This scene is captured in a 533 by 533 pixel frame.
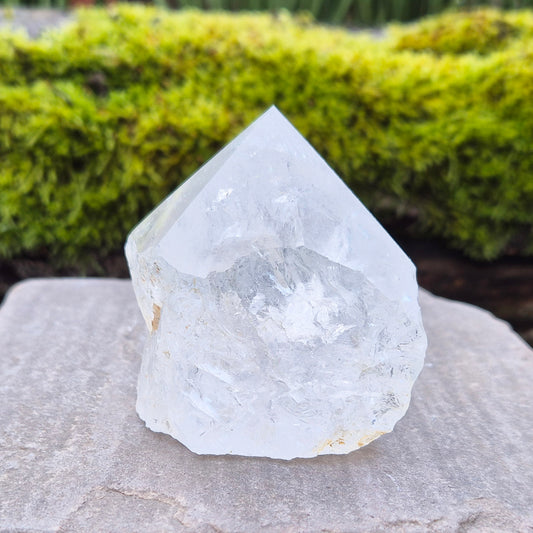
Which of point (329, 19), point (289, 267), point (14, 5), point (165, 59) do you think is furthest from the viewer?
point (329, 19)

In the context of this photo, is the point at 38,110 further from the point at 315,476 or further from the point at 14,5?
the point at 14,5

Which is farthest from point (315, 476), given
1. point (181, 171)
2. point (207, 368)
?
point (181, 171)

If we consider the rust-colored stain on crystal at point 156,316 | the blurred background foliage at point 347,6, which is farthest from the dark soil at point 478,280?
the blurred background foliage at point 347,6

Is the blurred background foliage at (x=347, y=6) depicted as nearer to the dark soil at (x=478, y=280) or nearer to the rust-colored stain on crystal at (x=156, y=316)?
the dark soil at (x=478, y=280)

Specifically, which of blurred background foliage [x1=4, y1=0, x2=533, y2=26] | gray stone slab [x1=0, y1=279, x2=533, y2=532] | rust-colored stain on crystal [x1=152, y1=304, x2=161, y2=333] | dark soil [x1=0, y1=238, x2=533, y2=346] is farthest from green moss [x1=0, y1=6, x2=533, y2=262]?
blurred background foliage [x1=4, y1=0, x2=533, y2=26]

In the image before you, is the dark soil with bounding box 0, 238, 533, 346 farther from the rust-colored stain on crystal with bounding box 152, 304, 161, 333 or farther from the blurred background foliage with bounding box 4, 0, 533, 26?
the blurred background foliage with bounding box 4, 0, 533, 26

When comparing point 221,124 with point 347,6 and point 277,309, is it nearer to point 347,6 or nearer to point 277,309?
point 277,309
